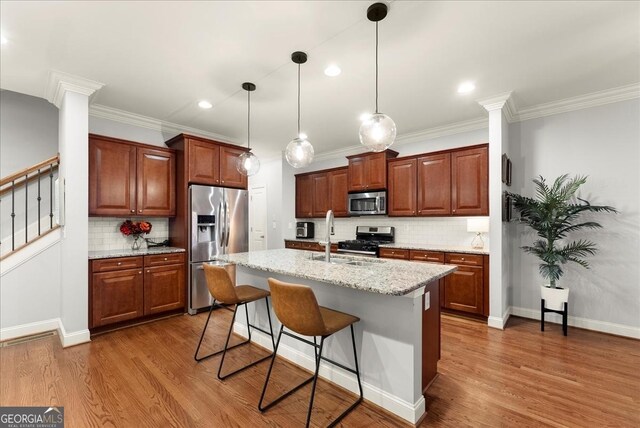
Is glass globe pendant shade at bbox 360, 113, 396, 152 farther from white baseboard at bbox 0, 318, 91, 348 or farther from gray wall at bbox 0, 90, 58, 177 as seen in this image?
gray wall at bbox 0, 90, 58, 177

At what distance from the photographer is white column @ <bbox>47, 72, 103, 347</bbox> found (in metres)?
3.03

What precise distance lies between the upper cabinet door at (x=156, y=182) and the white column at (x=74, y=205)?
775 millimetres

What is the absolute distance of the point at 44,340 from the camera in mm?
3117

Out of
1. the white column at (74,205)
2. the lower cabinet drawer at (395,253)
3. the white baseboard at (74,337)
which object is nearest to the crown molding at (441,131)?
the lower cabinet drawer at (395,253)

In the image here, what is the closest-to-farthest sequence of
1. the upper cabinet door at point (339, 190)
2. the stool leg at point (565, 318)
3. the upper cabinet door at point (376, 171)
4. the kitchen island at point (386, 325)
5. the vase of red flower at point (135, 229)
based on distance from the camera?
the kitchen island at point (386, 325), the stool leg at point (565, 318), the vase of red flower at point (135, 229), the upper cabinet door at point (376, 171), the upper cabinet door at point (339, 190)

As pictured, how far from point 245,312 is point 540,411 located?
2667 mm

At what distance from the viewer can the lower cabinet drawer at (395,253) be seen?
431cm

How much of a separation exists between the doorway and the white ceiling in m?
3.29

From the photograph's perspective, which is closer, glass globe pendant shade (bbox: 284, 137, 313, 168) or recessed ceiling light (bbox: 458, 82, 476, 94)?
glass globe pendant shade (bbox: 284, 137, 313, 168)

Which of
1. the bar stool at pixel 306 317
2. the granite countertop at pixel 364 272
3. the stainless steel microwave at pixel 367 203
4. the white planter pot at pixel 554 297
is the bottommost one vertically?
the white planter pot at pixel 554 297

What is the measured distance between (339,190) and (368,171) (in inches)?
29.6

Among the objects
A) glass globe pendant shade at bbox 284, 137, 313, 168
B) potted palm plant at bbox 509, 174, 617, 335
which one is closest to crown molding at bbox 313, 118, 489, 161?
potted palm plant at bbox 509, 174, 617, 335

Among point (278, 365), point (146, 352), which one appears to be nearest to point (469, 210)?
point (278, 365)

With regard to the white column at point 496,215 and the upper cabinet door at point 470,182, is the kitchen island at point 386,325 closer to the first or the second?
the white column at point 496,215
